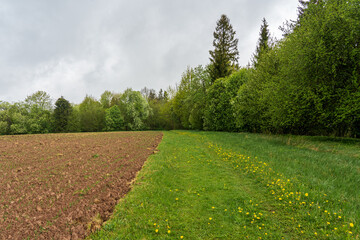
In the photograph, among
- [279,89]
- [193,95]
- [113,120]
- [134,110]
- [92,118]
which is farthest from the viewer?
[92,118]

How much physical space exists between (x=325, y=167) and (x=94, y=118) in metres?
61.6

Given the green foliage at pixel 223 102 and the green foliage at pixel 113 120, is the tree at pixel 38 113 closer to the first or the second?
the green foliage at pixel 113 120

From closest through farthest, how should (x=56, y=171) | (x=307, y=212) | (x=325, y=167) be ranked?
(x=307, y=212)
(x=325, y=167)
(x=56, y=171)

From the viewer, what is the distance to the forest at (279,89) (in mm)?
12312

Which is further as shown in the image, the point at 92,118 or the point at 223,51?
the point at 92,118

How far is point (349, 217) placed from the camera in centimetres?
364

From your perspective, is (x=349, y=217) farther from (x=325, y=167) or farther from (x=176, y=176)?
(x=176, y=176)

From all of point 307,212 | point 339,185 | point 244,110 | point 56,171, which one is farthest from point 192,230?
point 244,110

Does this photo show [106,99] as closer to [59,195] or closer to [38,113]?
[38,113]

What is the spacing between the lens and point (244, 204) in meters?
4.67

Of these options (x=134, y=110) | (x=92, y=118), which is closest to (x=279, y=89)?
(x=134, y=110)

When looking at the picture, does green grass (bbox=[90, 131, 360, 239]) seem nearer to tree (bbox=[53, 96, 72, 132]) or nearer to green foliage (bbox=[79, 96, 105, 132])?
tree (bbox=[53, 96, 72, 132])

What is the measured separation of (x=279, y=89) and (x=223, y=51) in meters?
24.4

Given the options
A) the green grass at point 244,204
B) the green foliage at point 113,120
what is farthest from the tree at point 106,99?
the green grass at point 244,204
